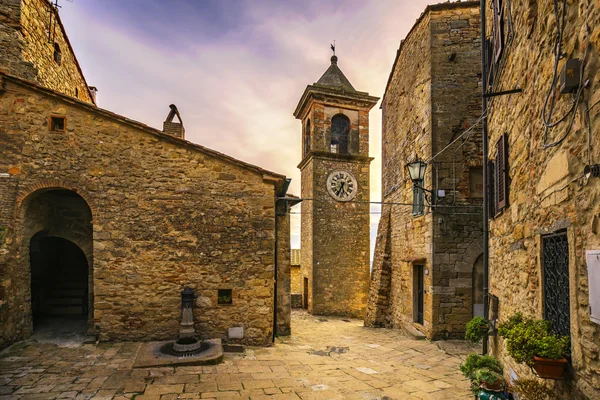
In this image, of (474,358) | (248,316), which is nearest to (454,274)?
(474,358)

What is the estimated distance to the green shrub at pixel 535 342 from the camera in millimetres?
2900

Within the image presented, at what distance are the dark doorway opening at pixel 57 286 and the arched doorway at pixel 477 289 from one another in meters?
8.97

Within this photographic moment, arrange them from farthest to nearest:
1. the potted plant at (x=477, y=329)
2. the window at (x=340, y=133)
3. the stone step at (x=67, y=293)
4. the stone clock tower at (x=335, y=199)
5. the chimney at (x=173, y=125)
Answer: the window at (x=340, y=133) → the stone clock tower at (x=335, y=199) → the chimney at (x=173, y=125) → the stone step at (x=67, y=293) → the potted plant at (x=477, y=329)

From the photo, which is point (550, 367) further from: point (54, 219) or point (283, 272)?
point (54, 219)

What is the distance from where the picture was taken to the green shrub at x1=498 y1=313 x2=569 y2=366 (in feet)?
9.52

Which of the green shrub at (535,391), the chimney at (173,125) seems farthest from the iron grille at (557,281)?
the chimney at (173,125)

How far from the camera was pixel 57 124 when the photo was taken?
25.6 feet

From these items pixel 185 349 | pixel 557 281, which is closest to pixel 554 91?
pixel 557 281

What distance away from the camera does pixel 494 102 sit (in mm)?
5762

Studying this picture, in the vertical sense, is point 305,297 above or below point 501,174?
below

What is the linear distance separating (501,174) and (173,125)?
9.04m

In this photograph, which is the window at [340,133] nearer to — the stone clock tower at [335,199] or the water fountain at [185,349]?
the stone clock tower at [335,199]

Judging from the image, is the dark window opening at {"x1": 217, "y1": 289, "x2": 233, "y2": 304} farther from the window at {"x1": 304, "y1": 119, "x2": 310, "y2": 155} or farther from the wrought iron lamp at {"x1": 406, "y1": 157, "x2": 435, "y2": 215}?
the window at {"x1": 304, "y1": 119, "x2": 310, "y2": 155}

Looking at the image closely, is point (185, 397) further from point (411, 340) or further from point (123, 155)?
point (411, 340)
